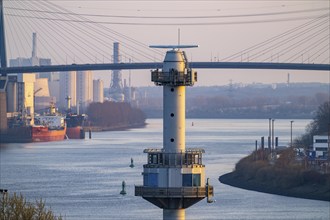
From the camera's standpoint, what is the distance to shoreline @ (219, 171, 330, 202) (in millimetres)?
20609

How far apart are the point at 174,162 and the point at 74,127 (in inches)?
1691

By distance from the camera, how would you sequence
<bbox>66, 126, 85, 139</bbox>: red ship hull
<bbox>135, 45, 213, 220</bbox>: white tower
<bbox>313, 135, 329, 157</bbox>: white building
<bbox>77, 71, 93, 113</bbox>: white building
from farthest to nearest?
<bbox>77, 71, 93, 113</bbox>: white building
<bbox>66, 126, 85, 139</bbox>: red ship hull
<bbox>313, 135, 329, 157</bbox>: white building
<bbox>135, 45, 213, 220</bbox>: white tower

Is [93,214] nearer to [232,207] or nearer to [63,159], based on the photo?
[232,207]

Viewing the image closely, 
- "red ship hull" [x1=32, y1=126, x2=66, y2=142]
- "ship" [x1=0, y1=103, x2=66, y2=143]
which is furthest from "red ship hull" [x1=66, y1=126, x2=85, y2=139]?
"red ship hull" [x1=32, y1=126, x2=66, y2=142]

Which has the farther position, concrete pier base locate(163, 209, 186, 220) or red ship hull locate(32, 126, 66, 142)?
red ship hull locate(32, 126, 66, 142)

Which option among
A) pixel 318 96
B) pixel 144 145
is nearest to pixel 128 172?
pixel 144 145

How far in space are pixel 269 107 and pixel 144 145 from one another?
5049 centimetres

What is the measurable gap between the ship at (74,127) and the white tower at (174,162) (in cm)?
4172

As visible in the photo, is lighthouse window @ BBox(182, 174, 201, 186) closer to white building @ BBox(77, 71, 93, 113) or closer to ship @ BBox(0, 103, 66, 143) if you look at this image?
ship @ BBox(0, 103, 66, 143)

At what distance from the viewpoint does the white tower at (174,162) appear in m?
7.75

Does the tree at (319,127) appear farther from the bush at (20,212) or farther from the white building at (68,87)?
the white building at (68,87)

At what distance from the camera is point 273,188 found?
2195 cm

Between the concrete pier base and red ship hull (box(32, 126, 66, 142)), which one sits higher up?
the concrete pier base

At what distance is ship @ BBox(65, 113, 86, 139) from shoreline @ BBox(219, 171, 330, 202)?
1025 inches
